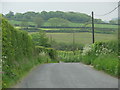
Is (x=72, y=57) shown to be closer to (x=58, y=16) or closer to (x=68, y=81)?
(x=58, y=16)

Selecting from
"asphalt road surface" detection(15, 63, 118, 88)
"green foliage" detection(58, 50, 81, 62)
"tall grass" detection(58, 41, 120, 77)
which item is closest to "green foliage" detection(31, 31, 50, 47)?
"green foliage" detection(58, 50, 81, 62)

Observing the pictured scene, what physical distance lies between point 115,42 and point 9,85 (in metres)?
14.2

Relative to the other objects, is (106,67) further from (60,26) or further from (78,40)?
(60,26)

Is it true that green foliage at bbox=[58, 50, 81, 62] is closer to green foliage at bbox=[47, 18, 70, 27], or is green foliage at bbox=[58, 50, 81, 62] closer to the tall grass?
green foliage at bbox=[47, 18, 70, 27]

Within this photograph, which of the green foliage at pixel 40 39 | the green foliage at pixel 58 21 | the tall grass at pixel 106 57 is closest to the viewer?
the tall grass at pixel 106 57

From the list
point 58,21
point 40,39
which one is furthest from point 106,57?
point 58,21

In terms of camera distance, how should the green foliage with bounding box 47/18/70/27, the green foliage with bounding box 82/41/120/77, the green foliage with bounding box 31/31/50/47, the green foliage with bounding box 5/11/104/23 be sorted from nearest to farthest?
1. the green foliage with bounding box 82/41/120/77
2. the green foliage with bounding box 31/31/50/47
3. the green foliage with bounding box 5/11/104/23
4. the green foliage with bounding box 47/18/70/27

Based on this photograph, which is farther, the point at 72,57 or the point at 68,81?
the point at 72,57

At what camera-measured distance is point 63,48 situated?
4109 inches

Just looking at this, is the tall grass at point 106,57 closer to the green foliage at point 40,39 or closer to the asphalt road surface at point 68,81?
the asphalt road surface at point 68,81

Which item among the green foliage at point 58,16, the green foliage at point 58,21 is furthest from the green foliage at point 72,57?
the green foliage at point 58,16

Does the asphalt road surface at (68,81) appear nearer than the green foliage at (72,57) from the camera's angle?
Yes

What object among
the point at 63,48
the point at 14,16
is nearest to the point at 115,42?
the point at 14,16

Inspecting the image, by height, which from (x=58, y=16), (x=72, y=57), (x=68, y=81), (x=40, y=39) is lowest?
(x=72, y=57)
